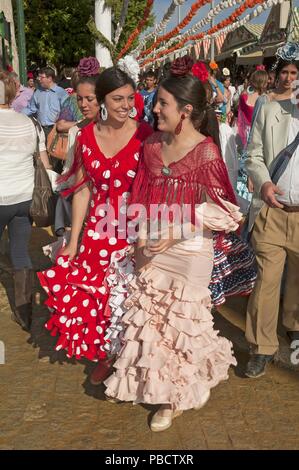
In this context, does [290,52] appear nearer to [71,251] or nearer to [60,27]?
[71,251]

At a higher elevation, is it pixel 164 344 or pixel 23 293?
pixel 164 344

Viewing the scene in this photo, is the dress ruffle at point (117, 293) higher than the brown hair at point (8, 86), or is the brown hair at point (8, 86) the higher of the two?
the brown hair at point (8, 86)

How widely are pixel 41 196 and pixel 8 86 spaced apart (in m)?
0.81

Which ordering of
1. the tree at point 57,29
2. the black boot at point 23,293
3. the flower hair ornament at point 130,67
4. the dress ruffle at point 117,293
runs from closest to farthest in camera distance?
the dress ruffle at point 117,293, the flower hair ornament at point 130,67, the black boot at point 23,293, the tree at point 57,29

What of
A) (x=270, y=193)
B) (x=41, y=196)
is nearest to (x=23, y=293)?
(x=41, y=196)

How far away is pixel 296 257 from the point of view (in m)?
3.46

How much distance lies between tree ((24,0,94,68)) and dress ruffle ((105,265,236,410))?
96.8ft

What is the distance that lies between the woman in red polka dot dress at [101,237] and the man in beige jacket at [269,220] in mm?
743

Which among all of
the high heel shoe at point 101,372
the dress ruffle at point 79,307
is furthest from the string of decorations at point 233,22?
the high heel shoe at point 101,372

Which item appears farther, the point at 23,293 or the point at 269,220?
the point at 23,293

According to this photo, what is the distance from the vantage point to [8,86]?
3.81 m

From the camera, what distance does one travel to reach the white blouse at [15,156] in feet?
12.6

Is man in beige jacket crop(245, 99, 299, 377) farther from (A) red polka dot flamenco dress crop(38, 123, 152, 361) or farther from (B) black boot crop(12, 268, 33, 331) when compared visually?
(B) black boot crop(12, 268, 33, 331)

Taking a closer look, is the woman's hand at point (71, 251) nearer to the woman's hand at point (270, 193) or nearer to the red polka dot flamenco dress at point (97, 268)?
the red polka dot flamenco dress at point (97, 268)
